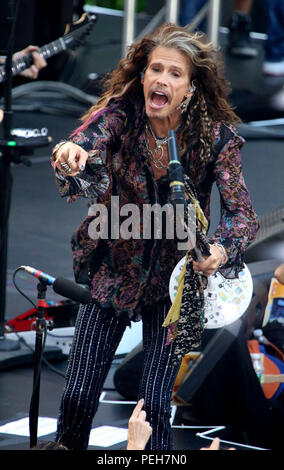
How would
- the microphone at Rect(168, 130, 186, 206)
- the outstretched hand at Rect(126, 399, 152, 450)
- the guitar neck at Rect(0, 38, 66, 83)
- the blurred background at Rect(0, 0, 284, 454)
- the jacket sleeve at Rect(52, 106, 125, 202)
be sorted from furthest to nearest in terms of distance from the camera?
the guitar neck at Rect(0, 38, 66, 83), the blurred background at Rect(0, 0, 284, 454), the jacket sleeve at Rect(52, 106, 125, 202), the outstretched hand at Rect(126, 399, 152, 450), the microphone at Rect(168, 130, 186, 206)

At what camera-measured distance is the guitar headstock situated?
662 cm

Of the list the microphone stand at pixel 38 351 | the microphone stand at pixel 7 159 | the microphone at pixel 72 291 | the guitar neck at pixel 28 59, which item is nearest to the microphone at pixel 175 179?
the microphone at pixel 72 291

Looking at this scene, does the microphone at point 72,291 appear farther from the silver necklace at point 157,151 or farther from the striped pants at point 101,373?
the silver necklace at point 157,151

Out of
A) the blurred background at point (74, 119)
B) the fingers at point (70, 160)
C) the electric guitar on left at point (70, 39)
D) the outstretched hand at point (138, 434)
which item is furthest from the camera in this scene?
the electric guitar on left at point (70, 39)

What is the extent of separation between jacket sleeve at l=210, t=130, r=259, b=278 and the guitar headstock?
336 cm

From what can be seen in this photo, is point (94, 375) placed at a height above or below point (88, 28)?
below

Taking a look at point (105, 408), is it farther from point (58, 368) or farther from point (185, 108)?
point (185, 108)

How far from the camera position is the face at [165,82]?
341 centimetres

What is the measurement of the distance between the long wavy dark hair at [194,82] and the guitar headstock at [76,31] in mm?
3087

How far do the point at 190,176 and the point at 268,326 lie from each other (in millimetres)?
1903

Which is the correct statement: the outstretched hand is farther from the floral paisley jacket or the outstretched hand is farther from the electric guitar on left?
the electric guitar on left

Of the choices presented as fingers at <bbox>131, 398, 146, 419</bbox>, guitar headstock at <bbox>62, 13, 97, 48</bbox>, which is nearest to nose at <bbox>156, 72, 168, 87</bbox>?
fingers at <bbox>131, 398, 146, 419</bbox>
